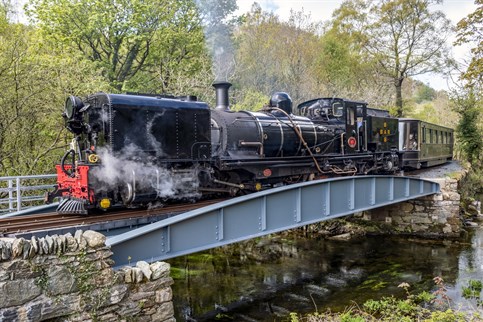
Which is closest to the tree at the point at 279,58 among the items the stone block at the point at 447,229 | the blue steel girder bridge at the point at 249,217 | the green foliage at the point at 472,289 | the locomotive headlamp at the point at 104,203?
the stone block at the point at 447,229

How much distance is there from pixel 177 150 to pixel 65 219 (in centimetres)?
281

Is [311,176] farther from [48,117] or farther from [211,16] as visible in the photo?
[211,16]

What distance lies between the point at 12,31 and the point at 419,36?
1142 inches

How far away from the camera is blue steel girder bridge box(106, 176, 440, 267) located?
6473mm

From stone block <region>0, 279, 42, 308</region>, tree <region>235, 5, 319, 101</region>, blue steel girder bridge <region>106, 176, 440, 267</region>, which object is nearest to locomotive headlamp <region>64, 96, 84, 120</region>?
blue steel girder bridge <region>106, 176, 440, 267</region>

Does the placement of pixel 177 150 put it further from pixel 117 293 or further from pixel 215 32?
pixel 215 32

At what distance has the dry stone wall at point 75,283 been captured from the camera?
4762 mm

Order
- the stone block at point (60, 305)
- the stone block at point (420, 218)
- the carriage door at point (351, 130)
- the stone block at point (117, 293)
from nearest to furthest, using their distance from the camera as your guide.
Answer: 1. the stone block at point (60, 305)
2. the stone block at point (117, 293)
3. the carriage door at point (351, 130)
4. the stone block at point (420, 218)

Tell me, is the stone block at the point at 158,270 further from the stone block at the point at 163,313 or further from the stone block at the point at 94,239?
the stone block at the point at 94,239

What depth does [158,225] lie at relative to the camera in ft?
21.2

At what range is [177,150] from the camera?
8.89m

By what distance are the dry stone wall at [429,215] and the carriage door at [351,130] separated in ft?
13.0

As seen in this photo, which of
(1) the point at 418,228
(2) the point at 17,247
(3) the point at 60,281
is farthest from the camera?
(1) the point at 418,228

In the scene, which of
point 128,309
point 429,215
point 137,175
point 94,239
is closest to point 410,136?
point 429,215
